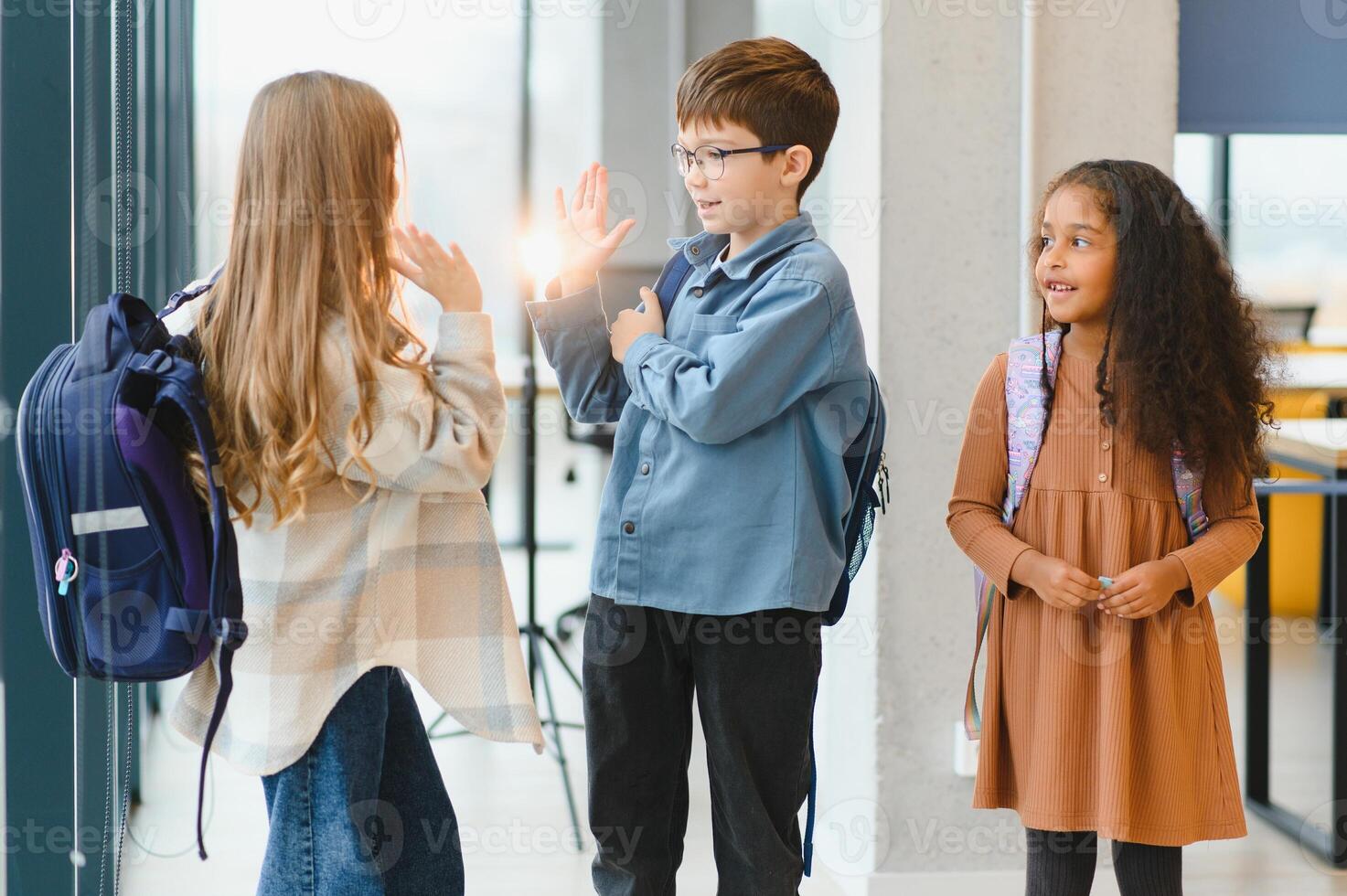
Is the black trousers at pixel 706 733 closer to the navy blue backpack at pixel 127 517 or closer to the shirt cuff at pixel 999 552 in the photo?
the shirt cuff at pixel 999 552

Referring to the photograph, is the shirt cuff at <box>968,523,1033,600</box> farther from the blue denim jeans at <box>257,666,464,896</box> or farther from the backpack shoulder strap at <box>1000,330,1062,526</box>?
the blue denim jeans at <box>257,666,464,896</box>

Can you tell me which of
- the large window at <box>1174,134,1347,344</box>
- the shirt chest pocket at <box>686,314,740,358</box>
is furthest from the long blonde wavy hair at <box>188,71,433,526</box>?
the large window at <box>1174,134,1347,344</box>

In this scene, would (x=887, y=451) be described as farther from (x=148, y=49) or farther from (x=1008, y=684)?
(x=148, y=49)

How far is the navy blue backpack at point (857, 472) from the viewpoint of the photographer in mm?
1596

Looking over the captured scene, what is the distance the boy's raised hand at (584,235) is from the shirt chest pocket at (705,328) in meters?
0.14

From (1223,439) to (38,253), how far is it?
4.98 feet

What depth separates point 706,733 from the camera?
62.5 inches

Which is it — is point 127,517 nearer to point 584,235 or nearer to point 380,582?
point 380,582

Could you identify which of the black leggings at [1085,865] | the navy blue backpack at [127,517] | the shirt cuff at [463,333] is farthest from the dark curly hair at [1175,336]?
the navy blue backpack at [127,517]

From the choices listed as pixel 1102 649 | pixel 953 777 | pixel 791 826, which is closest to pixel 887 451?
pixel 953 777

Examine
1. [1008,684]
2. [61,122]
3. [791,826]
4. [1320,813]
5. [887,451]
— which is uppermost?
[61,122]

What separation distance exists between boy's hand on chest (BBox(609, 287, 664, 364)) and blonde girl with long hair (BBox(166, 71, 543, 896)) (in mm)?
171

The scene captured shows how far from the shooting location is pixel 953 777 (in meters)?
2.36

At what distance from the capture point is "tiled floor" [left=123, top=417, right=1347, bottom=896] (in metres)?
2.43
